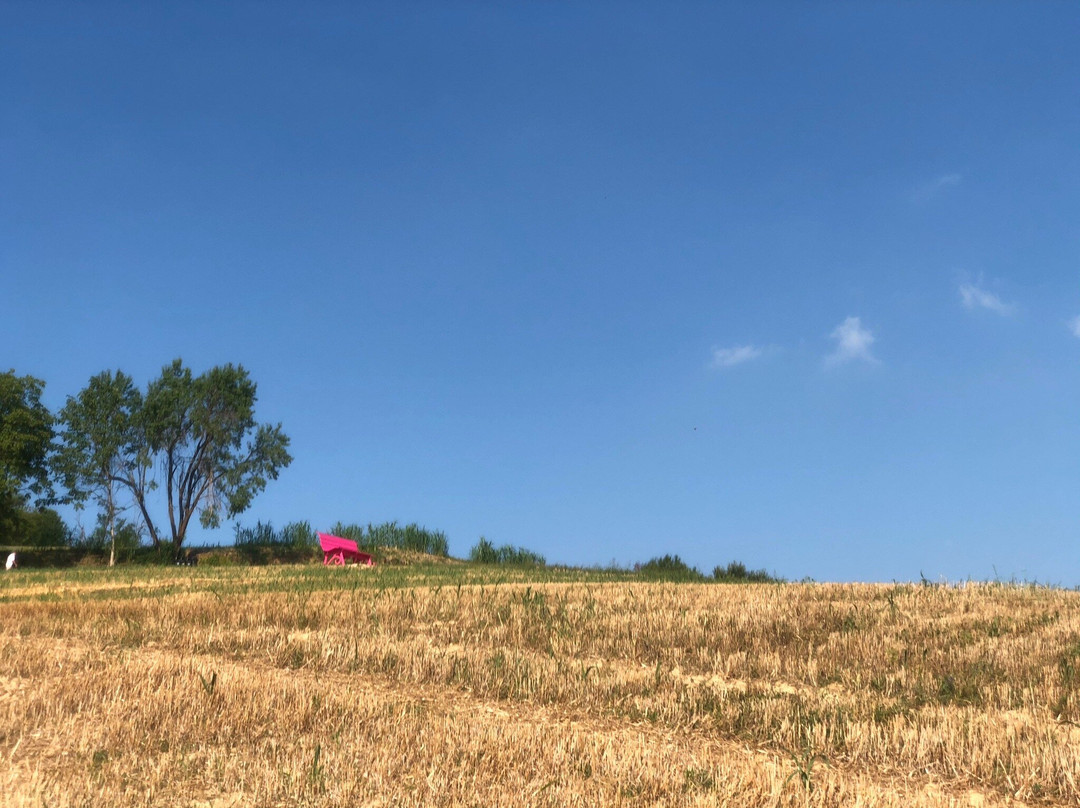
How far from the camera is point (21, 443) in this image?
41.9 metres

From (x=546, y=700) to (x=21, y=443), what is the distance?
40.2 meters

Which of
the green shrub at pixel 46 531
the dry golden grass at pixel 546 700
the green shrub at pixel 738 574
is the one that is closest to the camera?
the dry golden grass at pixel 546 700

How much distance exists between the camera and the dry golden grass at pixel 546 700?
7.50m

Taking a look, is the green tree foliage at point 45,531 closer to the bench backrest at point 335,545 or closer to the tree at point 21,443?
the tree at point 21,443

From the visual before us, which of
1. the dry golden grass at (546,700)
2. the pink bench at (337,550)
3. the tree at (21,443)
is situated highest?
the tree at (21,443)

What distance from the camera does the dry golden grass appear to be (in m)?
7.50

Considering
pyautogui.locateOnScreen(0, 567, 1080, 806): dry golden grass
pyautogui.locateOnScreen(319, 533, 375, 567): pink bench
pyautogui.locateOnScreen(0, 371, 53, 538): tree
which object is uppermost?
pyautogui.locateOnScreen(0, 371, 53, 538): tree

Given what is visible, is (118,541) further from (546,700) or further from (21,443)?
(546,700)

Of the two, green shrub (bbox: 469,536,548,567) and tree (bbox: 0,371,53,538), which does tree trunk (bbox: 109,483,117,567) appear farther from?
green shrub (bbox: 469,536,548,567)

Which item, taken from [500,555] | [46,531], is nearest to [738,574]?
[500,555]

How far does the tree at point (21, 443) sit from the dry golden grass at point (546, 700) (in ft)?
Result: 93.5

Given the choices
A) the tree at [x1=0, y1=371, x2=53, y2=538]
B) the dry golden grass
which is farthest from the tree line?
the dry golden grass

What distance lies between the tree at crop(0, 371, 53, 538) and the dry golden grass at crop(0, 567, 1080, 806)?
1122 inches

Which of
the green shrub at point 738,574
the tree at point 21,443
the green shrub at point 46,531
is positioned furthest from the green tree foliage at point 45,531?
the green shrub at point 738,574
